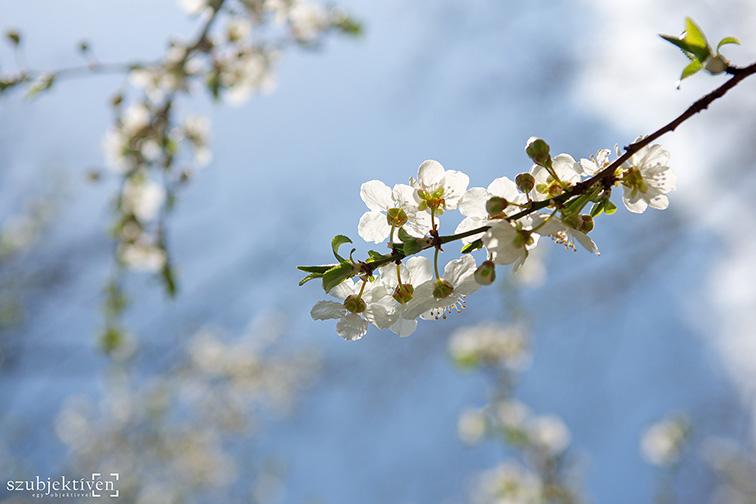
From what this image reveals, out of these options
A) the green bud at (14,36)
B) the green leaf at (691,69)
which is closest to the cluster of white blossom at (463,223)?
the green leaf at (691,69)

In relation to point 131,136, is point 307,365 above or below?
above

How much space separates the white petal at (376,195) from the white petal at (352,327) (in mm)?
194

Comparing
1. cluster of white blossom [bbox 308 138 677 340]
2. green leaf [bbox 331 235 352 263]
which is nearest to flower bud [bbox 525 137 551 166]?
cluster of white blossom [bbox 308 138 677 340]

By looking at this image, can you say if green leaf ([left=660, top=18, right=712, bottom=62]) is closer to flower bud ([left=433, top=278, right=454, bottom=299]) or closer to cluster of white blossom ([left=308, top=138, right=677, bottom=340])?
cluster of white blossom ([left=308, top=138, right=677, bottom=340])

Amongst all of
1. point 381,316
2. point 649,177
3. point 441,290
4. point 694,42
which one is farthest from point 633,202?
point 381,316

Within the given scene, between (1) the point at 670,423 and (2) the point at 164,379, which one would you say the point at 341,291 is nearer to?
(1) the point at 670,423

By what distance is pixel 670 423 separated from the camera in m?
3.88

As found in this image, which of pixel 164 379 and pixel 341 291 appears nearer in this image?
pixel 341 291

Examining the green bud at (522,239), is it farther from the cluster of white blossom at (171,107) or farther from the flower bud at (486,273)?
the cluster of white blossom at (171,107)

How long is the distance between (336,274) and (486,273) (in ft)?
0.74

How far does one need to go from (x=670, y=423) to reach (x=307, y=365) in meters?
4.56

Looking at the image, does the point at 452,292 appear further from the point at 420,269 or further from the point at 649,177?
the point at 649,177

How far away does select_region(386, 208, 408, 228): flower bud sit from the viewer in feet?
3.05

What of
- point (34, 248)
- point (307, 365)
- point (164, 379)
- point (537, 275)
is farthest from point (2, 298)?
point (537, 275)
